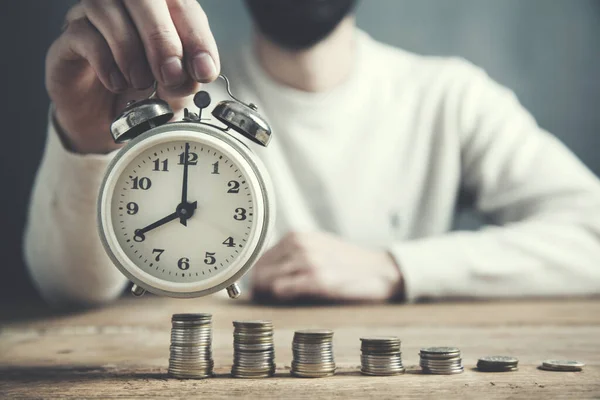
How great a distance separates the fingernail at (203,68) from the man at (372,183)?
53cm

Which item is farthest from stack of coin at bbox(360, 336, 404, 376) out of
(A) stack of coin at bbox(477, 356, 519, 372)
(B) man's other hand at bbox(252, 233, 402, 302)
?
(B) man's other hand at bbox(252, 233, 402, 302)

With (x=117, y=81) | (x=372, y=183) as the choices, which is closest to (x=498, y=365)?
(x=117, y=81)

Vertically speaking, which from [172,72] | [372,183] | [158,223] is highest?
[372,183]

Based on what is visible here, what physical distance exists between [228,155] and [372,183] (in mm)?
1760

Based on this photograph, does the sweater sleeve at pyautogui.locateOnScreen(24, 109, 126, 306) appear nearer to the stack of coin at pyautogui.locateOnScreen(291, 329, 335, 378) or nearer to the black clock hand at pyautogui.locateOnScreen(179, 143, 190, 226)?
the black clock hand at pyautogui.locateOnScreen(179, 143, 190, 226)

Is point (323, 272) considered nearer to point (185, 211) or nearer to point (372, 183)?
point (372, 183)

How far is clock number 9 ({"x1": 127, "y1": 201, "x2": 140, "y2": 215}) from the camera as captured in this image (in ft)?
3.59

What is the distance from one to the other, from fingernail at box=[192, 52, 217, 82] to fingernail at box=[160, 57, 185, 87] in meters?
0.02

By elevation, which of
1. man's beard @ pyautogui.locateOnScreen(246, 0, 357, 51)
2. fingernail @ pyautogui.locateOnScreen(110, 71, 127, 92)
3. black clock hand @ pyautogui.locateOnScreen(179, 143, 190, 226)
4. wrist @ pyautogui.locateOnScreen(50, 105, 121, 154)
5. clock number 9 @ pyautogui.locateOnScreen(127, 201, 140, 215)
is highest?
man's beard @ pyautogui.locateOnScreen(246, 0, 357, 51)

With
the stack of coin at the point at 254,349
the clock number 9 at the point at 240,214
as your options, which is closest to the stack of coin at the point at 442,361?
the stack of coin at the point at 254,349

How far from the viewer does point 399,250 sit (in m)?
2.23

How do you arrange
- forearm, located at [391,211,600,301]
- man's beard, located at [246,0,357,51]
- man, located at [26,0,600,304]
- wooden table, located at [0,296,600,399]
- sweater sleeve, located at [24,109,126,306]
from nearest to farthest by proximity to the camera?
1. wooden table, located at [0,296,600,399]
2. sweater sleeve, located at [24,109,126,306]
3. man, located at [26,0,600,304]
4. forearm, located at [391,211,600,301]
5. man's beard, located at [246,0,357,51]

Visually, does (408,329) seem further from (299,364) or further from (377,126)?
(377,126)

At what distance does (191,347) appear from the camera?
3.52 ft
